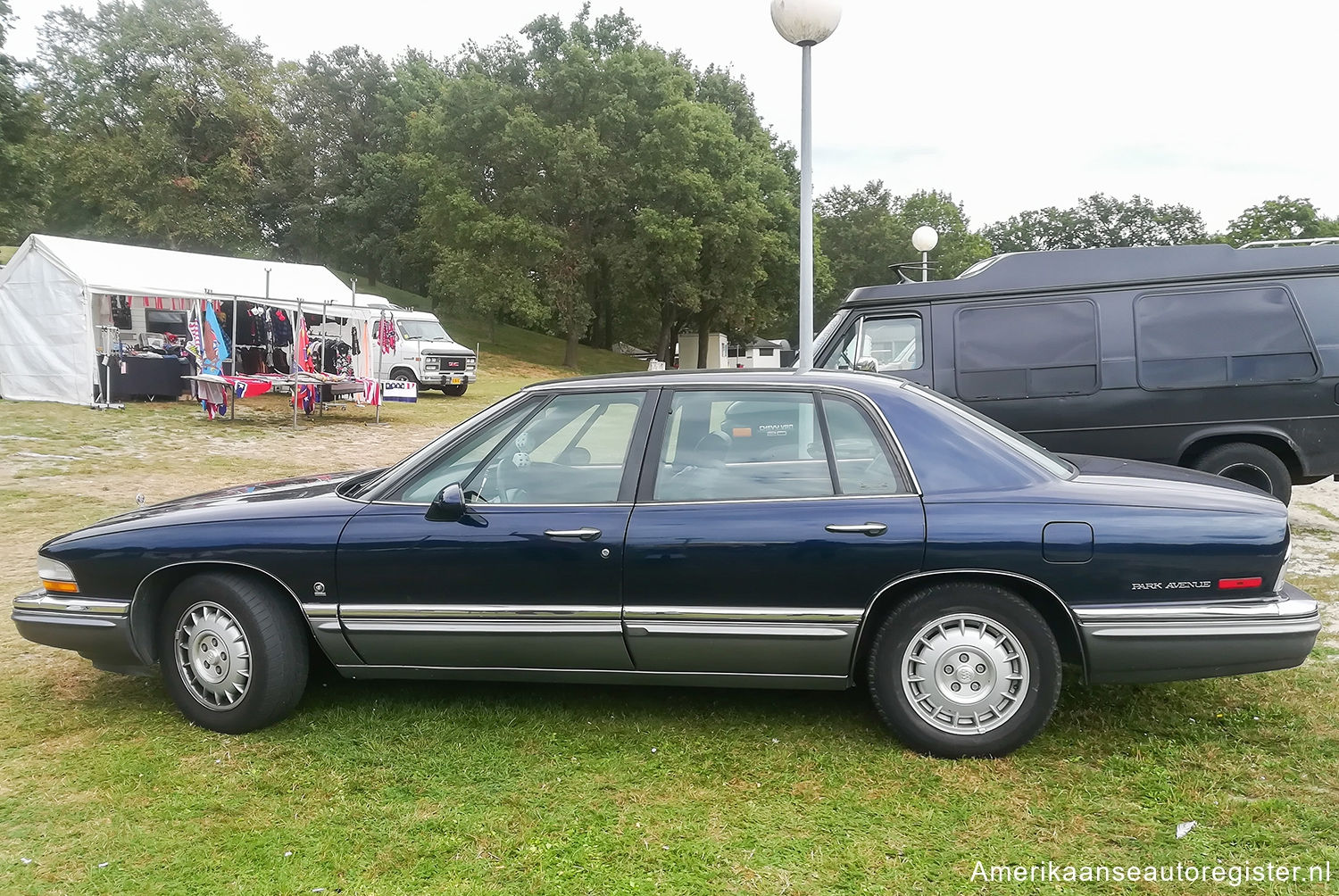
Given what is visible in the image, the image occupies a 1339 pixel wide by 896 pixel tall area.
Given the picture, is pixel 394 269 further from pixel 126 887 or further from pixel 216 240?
pixel 126 887

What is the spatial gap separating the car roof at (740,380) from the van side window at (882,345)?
13.1 feet

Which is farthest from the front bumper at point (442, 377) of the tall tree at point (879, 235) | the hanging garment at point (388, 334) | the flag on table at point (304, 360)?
the tall tree at point (879, 235)

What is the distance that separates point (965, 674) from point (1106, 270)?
526 cm

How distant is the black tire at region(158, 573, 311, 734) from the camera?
12.5 feet

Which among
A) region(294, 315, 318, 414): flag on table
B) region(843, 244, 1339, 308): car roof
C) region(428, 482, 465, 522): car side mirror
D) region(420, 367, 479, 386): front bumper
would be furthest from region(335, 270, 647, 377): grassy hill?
region(428, 482, 465, 522): car side mirror

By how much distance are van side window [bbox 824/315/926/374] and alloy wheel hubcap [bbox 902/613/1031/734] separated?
4.53 metres

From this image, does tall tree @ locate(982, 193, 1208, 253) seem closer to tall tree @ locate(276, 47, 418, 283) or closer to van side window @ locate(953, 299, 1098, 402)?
tall tree @ locate(276, 47, 418, 283)

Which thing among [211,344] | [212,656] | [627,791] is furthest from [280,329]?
[627,791]

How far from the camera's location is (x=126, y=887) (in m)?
2.83

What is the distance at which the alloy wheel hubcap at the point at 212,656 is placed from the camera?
3.87 metres

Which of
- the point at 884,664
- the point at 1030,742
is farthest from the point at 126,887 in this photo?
the point at 1030,742

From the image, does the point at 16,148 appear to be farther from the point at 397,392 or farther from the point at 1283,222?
the point at 1283,222

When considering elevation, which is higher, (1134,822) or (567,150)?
(567,150)

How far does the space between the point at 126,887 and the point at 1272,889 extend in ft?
11.2
